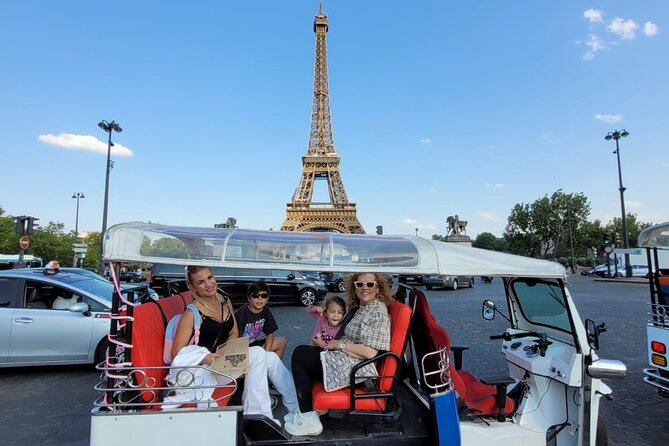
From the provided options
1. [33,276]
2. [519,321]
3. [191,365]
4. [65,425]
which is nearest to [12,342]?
[33,276]

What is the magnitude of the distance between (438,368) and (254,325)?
5.63 ft

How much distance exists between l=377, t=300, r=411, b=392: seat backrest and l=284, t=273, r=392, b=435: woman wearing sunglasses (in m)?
0.05

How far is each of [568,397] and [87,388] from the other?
531cm

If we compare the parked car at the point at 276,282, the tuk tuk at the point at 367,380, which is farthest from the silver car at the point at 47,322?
the parked car at the point at 276,282

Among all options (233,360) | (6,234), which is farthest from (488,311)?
(6,234)

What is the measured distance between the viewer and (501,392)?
291cm

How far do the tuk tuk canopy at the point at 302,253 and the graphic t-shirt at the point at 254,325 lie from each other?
1222 mm

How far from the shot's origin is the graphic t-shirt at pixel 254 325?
12.3 feet

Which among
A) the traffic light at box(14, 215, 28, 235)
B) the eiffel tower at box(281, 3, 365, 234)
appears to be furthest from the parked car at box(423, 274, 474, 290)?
the eiffel tower at box(281, 3, 365, 234)

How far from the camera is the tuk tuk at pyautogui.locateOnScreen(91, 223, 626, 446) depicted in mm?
2430

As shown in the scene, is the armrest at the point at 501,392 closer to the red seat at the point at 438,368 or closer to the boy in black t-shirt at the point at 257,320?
the red seat at the point at 438,368

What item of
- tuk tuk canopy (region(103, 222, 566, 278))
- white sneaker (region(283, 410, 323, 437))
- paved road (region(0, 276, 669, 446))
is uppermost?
tuk tuk canopy (region(103, 222, 566, 278))

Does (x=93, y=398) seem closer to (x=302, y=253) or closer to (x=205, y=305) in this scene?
(x=205, y=305)

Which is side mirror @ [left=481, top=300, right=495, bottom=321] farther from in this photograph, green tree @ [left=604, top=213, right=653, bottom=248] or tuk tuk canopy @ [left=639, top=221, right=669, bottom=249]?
green tree @ [left=604, top=213, right=653, bottom=248]
